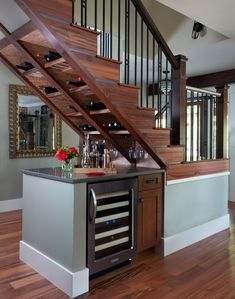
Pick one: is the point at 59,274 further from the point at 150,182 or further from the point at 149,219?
the point at 150,182

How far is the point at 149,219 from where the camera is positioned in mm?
2855

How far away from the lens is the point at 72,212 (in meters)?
2.22

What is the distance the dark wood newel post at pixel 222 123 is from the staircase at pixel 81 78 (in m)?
0.79

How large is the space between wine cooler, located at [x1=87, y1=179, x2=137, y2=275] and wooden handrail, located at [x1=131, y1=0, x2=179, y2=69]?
1.44 m

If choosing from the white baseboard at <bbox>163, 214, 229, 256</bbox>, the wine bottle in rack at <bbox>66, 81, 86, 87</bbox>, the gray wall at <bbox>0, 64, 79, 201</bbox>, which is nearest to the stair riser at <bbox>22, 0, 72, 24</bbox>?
the wine bottle in rack at <bbox>66, 81, 86, 87</bbox>

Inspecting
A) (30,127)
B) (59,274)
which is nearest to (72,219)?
(59,274)

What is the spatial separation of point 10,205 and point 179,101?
318cm

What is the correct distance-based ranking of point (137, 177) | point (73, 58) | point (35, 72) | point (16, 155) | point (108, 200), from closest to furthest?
point (73, 58)
point (108, 200)
point (137, 177)
point (35, 72)
point (16, 155)

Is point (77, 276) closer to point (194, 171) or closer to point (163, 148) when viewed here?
point (163, 148)

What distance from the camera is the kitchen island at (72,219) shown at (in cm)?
224

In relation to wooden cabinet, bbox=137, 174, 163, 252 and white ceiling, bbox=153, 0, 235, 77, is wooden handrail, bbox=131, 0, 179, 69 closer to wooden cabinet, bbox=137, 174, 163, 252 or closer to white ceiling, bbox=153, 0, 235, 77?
white ceiling, bbox=153, 0, 235, 77

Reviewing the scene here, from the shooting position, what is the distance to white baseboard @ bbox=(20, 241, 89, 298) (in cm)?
221

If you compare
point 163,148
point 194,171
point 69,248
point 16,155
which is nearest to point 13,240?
point 69,248

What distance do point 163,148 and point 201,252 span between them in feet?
3.98
